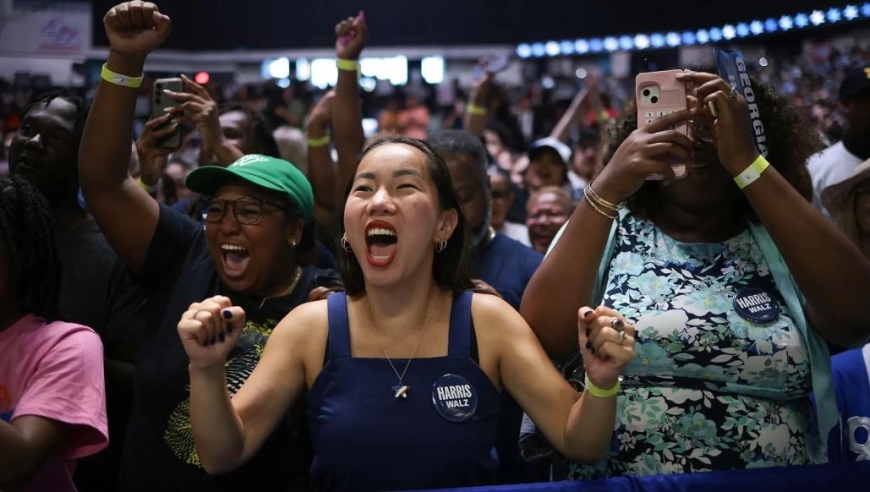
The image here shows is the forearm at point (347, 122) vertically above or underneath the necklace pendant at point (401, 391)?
above

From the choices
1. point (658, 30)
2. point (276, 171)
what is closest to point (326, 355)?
point (276, 171)

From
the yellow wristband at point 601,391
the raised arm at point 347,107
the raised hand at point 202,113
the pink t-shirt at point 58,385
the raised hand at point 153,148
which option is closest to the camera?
the yellow wristband at point 601,391

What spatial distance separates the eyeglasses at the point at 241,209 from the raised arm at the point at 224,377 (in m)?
0.55

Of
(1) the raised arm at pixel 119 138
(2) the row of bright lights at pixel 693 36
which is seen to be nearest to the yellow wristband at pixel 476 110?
(1) the raised arm at pixel 119 138

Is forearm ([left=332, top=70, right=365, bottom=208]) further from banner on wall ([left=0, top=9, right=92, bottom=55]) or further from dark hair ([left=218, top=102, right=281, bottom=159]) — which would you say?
banner on wall ([left=0, top=9, right=92, bottom=55])

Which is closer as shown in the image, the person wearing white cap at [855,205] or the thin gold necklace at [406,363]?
the thin gold necklace at [406,363]

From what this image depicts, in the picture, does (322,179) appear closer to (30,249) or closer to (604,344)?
(30,249)

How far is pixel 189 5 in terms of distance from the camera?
60.8 ft

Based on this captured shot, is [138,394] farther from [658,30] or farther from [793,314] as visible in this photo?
[658,30]

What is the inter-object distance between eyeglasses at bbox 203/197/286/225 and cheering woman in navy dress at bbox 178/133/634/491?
1.69 feet

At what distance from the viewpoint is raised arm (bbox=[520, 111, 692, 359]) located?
212 centimetres

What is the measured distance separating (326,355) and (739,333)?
34.7 inches

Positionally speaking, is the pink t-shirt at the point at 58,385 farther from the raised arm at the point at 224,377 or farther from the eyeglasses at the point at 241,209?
the eyeglasses at the point at 241,209

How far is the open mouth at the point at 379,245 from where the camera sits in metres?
2.08
